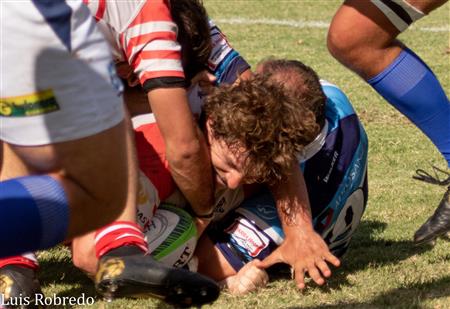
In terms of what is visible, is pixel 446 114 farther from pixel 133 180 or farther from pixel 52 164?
pixel 52 164

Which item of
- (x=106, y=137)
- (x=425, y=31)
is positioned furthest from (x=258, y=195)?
(x=425, y=31)

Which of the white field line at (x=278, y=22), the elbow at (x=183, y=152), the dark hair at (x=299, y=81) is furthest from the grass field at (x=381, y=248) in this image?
the white field line at (x=278, y=22)

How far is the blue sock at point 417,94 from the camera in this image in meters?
3.87

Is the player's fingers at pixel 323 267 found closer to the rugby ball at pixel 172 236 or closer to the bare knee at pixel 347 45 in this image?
the rugby ball at pixel 172 236

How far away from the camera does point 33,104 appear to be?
7.82 feet

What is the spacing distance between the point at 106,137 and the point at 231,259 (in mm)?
1559

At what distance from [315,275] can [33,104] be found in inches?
59.8

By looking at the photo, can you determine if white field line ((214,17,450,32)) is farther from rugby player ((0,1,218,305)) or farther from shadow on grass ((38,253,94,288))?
rugby player ((0,1,218,305))

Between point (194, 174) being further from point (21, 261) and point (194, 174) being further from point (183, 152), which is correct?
point (21, 261)

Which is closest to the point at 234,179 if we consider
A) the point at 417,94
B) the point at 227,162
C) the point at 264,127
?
the point at 227,162

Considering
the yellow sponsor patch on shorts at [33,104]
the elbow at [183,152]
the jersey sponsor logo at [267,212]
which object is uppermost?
the yellow sponsor patch on shorts at [33,104]

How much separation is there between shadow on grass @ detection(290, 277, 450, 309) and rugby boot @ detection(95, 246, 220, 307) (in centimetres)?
90

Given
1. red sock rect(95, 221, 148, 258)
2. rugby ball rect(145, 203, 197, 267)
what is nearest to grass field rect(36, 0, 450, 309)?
rugby ball rect(145, 203, 197, 267)

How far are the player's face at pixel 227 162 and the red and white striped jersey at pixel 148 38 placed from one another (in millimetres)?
373
